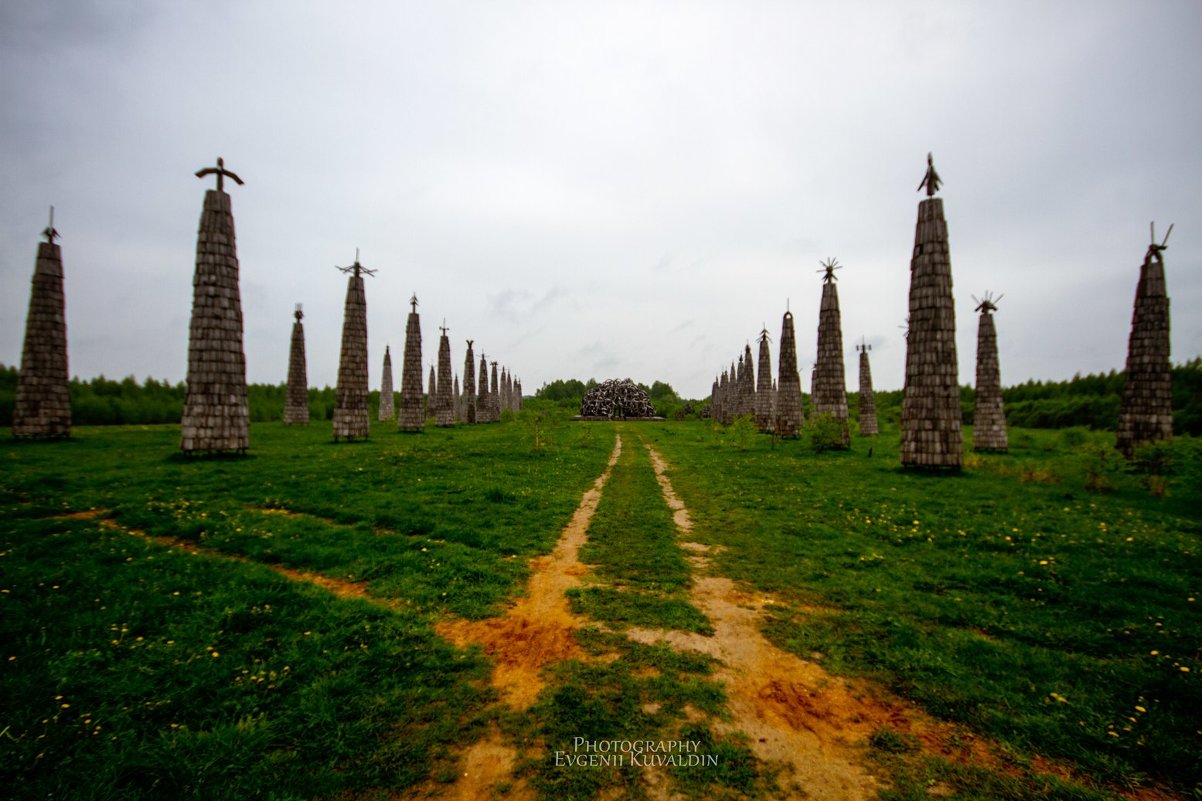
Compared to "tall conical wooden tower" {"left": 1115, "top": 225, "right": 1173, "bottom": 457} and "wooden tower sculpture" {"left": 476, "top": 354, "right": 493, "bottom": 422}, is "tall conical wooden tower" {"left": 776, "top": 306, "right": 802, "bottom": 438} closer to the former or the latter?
"tall conical wooden tower" {"left": 1115, "top": 225, "right": 1173, "bottom": 457}

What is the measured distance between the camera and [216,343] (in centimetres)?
1859

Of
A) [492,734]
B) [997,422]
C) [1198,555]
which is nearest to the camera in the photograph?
[492,734]

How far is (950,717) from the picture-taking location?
14.0 feet

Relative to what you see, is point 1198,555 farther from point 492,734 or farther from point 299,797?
point 299,797

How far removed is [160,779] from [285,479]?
42.4ft

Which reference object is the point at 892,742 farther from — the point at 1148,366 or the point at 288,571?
the point at 1148,366

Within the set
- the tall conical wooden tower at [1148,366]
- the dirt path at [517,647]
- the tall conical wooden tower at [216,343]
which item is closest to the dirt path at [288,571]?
the dirt path at [517,647]

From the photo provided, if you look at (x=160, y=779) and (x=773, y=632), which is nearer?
(x=160, y=779)

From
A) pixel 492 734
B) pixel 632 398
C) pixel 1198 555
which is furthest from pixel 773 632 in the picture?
pixel 632 398

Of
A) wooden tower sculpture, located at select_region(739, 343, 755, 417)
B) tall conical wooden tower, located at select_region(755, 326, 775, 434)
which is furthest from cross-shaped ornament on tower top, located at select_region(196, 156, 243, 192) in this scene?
wooden tower sculpture, located at select_region(739, 343, 755, 417)

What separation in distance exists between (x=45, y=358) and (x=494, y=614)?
3049 cm

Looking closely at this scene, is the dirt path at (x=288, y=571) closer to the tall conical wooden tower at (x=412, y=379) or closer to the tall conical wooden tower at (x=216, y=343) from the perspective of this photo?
the tall conical wooden tower at (x=216, y=343)

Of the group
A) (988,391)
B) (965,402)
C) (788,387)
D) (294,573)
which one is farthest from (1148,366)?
(965,402)

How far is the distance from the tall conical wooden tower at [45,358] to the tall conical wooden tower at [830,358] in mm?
39466
